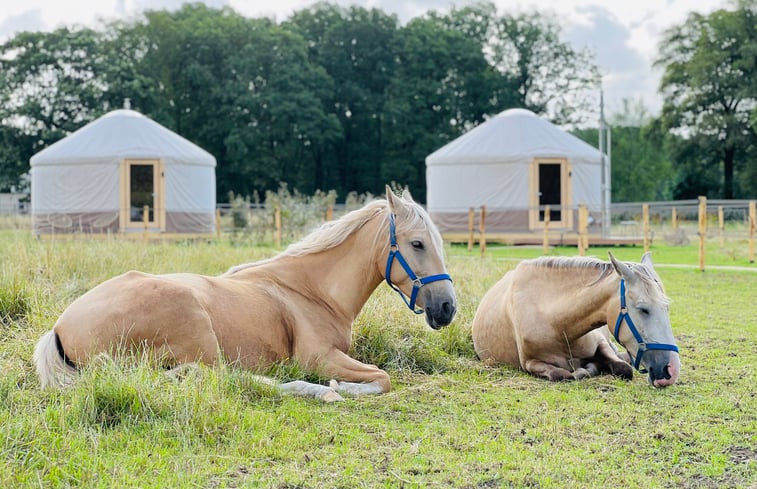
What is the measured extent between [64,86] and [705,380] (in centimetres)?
3071

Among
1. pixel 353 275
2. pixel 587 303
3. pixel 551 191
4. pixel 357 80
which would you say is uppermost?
pixel 357 80

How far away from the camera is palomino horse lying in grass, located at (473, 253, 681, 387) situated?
176 inches

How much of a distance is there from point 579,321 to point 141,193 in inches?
697

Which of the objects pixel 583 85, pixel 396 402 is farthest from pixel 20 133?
pixel 396 402

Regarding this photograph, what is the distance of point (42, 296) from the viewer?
595 cm

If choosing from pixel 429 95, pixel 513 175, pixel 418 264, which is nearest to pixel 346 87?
pixel 429 95

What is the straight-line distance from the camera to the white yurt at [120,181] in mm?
20250

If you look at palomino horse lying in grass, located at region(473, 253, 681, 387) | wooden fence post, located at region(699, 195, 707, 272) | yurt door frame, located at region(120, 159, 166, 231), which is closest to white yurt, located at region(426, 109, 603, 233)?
yurt door frame, located at region(120, 159, 166, 231)

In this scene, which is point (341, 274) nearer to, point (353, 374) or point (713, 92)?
point (353, 374)

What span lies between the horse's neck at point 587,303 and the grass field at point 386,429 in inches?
13.3

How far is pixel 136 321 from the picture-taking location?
4.05m

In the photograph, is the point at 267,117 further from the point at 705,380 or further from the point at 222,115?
the point at 705,380

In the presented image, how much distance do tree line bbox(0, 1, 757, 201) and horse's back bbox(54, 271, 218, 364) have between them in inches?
1168

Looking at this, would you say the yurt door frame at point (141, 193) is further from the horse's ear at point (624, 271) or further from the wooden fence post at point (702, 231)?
the horse's ear at point (624, 271)
